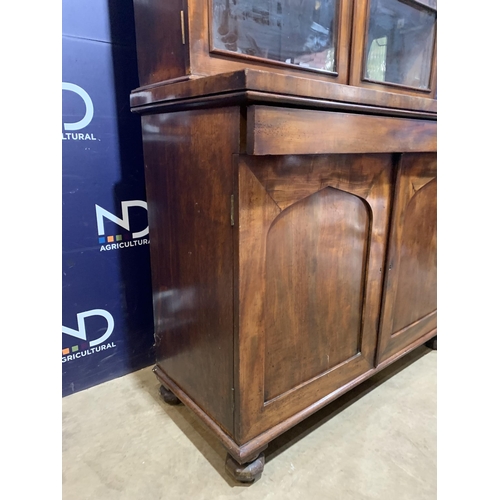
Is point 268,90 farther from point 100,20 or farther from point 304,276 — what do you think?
point 100,20

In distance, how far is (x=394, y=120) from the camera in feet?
3.04

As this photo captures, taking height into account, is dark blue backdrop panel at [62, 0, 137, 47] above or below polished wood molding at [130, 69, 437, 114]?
above

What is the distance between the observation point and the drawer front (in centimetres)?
69

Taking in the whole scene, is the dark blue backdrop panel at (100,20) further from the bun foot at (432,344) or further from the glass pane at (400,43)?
the bun foot at (432,344)

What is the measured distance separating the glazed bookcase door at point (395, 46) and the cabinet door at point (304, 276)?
0.92ft

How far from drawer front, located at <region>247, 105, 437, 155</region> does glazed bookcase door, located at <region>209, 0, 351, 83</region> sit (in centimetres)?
20

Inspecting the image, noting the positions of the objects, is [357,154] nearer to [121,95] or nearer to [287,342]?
[287,342]

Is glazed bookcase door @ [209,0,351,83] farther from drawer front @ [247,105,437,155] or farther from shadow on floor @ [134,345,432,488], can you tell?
shadow on floor @ [134,345,432,488]

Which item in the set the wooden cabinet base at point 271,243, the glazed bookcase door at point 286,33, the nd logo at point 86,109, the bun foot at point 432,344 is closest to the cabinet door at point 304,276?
the wooden cabinet base at point 271,243

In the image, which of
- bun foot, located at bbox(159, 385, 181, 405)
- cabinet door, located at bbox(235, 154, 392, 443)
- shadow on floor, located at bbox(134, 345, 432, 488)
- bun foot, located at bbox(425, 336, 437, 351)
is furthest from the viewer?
bun foot, located at bbox(425, 336, 437, 351)

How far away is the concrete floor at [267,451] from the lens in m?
0.91

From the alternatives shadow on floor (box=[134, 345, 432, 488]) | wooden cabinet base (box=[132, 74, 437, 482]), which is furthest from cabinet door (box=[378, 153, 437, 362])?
shadow on floor (box=[134, 345, 432, 488])

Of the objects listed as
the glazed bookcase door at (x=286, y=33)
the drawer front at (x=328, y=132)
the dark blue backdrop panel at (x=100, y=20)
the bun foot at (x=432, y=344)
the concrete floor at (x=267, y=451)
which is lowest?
the concrete floor at (x=267, y=451)
